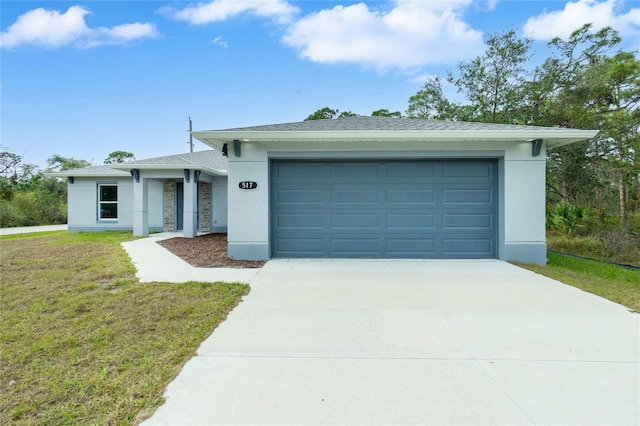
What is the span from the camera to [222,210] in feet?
46.7

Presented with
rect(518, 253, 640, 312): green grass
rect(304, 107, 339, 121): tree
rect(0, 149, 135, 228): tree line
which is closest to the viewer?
rect(518, 253, 640, 312): green grass

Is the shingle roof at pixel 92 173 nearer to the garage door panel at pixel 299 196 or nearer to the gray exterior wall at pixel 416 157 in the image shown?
the gray exterior wall at pixel 416 157

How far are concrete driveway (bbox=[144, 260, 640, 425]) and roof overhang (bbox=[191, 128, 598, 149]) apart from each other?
11.2 ft

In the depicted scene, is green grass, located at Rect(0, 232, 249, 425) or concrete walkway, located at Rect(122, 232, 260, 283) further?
concrete walkway, located at Rect(122, 232, 260, 283)

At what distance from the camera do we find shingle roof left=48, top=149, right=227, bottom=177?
11703 millimetres

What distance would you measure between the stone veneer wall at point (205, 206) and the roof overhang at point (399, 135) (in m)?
7.71

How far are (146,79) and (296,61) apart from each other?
23.0 feet

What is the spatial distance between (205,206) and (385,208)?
381 inches

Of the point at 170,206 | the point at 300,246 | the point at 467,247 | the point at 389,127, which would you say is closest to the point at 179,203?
the point at 170,206

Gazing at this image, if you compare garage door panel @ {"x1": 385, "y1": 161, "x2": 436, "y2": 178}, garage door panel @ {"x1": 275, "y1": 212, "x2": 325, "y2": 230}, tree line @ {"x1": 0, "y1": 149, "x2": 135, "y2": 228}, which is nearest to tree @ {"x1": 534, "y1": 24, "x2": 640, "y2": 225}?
garage door panel @ {"x1": 385, "y1": 161, "x2": 436, "y2": 178}

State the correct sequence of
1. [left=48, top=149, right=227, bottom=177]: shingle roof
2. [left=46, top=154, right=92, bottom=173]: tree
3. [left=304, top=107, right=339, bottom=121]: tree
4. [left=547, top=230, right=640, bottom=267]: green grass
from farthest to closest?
[left=46, top=154, right=92, bottom=173]: tree < [left=304, top=107, right=339, bottom=121]: tree < [left=48, top=149, right=227, bottom=177]: shingle roof < [left=547, top=230, right=640, bottom=267]: green grass

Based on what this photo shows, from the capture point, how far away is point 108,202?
46.3ft

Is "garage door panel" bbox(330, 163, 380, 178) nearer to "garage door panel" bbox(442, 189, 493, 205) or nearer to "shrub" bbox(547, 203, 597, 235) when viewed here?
"garage door panel" bbox(442, 189, 493, 205)

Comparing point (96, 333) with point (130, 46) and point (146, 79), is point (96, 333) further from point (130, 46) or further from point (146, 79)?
point (146, 79)
